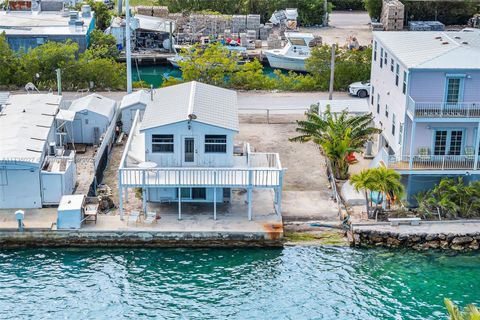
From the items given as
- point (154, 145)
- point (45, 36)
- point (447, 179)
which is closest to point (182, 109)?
point (154, 145)

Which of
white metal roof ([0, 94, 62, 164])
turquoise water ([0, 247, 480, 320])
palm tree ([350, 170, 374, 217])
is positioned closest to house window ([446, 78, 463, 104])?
palm tree ([350, 170, 374, 217])

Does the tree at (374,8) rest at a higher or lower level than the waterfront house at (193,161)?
higher

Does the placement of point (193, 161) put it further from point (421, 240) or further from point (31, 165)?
point (421, 240)

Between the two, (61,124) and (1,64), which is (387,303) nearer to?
(61,124)

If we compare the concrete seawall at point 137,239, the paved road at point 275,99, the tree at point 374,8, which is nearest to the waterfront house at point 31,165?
the concrete seawall at point 137,239

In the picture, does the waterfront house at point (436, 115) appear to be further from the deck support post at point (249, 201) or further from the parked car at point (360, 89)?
the parked car at point (360, 89)

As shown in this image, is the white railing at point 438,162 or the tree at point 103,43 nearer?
the white railing at point 438,162

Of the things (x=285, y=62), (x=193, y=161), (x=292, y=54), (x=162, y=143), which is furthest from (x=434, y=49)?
(x=285, y=62)
